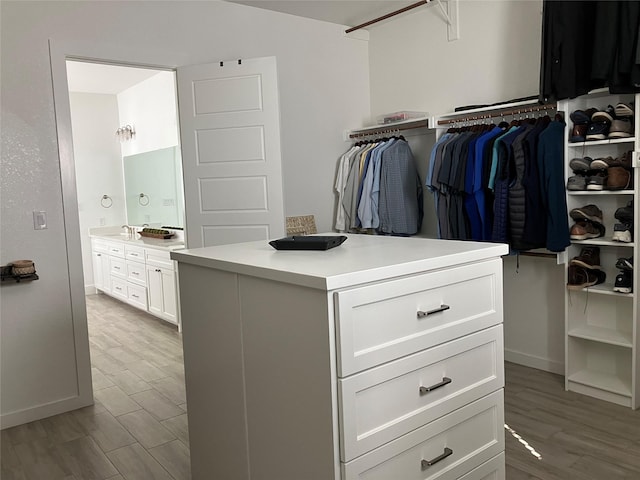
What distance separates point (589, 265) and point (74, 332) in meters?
3.01

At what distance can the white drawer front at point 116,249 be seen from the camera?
5945 millimetres

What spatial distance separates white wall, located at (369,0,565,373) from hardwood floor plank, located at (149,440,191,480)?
2.32 meters

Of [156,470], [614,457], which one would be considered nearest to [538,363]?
[614,457]

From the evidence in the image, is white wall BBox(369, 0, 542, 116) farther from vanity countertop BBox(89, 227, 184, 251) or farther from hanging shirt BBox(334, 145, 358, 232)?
vanity countertop BBox(89, 227, 184, 251)

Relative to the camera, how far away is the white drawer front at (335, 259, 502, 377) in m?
1.36

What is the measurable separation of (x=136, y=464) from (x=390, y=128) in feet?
9.48

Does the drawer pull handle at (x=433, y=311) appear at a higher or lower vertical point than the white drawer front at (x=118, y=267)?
higher

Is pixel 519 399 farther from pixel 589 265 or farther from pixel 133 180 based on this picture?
pixel 133 180

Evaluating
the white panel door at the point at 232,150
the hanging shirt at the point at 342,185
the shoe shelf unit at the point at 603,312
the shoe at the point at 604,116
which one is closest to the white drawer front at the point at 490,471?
the shoe shelf unit at the point at 603,312

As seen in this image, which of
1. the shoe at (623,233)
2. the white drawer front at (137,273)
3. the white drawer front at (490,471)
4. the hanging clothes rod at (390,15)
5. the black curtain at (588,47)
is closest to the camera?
the black curtain at (588,47)

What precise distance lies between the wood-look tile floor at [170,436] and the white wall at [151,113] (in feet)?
9.26

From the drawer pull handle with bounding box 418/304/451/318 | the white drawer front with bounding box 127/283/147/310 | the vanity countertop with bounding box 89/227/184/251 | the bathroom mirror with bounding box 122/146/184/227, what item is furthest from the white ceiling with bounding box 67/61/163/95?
the drawer pull handle with bounding box 418/304/451/318

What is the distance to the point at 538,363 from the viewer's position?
357 cm

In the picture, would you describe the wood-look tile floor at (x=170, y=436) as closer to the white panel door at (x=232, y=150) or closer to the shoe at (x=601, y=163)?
the white panel door at (x=232, y=150)
